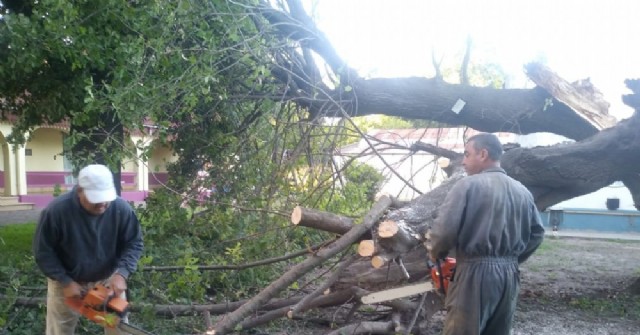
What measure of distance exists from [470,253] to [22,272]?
4563 mm

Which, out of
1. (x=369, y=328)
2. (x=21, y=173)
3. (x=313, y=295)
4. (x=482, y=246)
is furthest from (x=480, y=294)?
(x=21, y=173)

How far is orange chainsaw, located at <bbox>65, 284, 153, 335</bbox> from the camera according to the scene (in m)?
3.46

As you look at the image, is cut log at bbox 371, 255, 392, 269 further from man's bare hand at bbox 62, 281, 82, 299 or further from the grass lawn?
the grass lawn

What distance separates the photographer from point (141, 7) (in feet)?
19.3

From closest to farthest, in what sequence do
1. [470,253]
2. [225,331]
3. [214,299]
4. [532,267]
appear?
[470,253]
[225,331]
[214,299]
[532,267]

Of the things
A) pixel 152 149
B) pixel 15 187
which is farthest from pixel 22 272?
pixel 15 187

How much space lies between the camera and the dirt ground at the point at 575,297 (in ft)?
18.9

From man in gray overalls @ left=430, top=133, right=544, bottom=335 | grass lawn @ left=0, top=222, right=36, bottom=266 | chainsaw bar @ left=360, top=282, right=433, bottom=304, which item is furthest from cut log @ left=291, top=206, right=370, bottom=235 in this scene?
grass lawn @ left=0, top=222, right=36, bottom=266

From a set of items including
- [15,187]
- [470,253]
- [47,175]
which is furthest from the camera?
[47,175]

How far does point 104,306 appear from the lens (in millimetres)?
3480

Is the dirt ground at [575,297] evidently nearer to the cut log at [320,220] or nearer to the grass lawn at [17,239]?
the cut log at [320,220]

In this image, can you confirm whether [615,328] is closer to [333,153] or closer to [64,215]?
[333,153]

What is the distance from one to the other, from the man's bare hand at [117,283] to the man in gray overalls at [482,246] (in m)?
1.99

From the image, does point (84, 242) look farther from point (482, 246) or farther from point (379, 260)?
point (482, 246)
